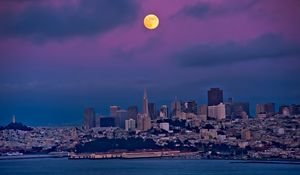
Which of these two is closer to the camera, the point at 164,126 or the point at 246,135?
the point at 246,135

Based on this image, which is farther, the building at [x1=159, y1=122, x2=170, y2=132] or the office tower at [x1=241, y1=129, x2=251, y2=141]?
the building at [x1=159, y1=122, x2=170, y2=132]

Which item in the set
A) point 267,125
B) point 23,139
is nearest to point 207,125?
point 267,125

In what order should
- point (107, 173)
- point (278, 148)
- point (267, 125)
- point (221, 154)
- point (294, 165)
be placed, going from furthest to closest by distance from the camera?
point (267, 125), point (221, 154), point (278, 148), point (294, 165), point (107, 173)

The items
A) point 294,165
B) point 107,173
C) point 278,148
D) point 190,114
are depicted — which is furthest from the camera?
point 190,114

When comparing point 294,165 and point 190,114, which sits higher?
point 190,114

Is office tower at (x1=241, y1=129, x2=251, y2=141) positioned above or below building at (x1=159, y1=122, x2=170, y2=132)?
below

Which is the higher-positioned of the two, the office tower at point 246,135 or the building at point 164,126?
the building at point 164,126

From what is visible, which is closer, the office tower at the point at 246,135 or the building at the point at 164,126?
the office tower at the point at 246,135

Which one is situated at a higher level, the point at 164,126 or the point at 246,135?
the point at 164,126

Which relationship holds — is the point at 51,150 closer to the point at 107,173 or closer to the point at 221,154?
the point at 221,154

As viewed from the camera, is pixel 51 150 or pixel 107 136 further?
pixel 51 150
